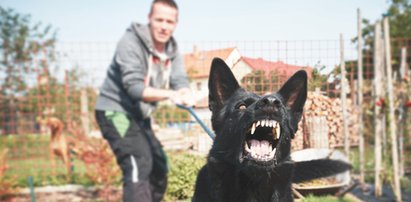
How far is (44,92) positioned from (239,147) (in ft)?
18.8

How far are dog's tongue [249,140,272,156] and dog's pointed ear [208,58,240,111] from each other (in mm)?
304

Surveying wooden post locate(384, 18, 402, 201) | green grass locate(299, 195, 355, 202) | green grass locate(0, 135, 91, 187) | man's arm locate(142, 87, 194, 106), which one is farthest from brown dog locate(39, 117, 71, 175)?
wooden post locate(384, 18, 402, 201)

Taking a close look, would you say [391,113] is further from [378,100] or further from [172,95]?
[172,95]

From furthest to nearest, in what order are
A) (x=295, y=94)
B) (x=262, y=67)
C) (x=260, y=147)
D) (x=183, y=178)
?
(x=183, y=178)
(x=262, y=67)
(x=295, y=94)
(x=260, y=147)

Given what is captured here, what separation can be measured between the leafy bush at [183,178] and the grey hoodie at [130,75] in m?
0.77

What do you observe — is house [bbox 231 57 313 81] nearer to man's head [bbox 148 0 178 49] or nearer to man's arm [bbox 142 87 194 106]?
man's arm [bbox 142 87 194 106]

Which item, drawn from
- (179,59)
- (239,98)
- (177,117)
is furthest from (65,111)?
(239,98)

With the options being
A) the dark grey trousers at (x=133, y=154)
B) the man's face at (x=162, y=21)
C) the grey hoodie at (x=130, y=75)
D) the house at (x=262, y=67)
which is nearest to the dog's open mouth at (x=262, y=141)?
the house at (x=262, y=67)

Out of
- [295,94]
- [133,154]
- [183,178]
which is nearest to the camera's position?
[295,94]

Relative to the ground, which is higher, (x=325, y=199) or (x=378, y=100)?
(x=378, y=100)

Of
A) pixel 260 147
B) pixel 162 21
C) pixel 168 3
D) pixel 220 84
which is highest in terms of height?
pixel 168 3

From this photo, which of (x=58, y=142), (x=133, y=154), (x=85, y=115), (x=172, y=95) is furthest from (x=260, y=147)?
(x=58, y=142)

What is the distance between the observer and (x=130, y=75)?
3059mm

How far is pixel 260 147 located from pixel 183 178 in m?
2.44
